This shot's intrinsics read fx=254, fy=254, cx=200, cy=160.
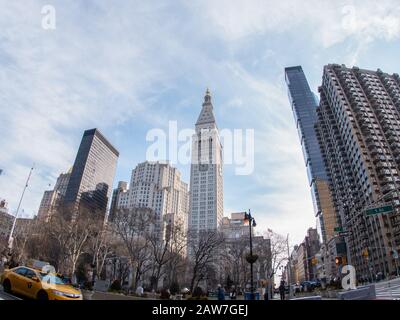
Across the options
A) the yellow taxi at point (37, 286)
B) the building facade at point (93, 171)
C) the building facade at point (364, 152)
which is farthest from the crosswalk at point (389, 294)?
the building facade at point (93, 171)

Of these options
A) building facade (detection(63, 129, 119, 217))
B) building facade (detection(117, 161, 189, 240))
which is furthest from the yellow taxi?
building facade (detection(63, 129, 119, 217))

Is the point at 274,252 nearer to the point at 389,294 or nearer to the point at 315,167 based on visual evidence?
the point at 389,294

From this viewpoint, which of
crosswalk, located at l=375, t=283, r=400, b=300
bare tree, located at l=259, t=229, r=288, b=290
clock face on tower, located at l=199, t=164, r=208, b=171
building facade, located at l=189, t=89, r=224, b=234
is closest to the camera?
crosswalk, located at l=375, t=283, r=400, b=300

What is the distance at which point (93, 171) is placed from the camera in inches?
5969

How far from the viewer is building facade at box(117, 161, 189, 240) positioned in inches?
4454

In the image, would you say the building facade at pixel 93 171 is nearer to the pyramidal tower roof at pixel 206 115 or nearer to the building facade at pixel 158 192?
the building facade at pixel 158 192

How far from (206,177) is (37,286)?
138222 millimetres

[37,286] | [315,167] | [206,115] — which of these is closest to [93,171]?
[206,115]

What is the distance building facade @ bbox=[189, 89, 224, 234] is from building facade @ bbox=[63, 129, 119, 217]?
46725 mm

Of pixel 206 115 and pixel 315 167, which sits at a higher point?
pixel 206 115

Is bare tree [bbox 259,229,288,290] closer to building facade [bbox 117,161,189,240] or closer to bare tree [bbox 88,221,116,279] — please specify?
bare tree [bbox 88,221,116,279]

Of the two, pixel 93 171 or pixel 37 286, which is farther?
pixel 93 171
